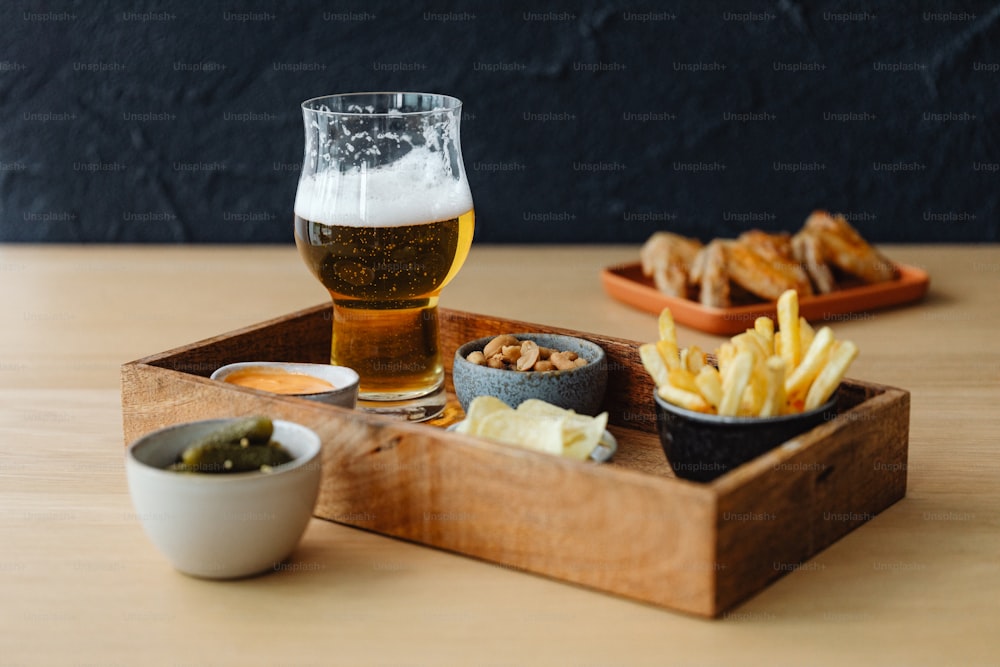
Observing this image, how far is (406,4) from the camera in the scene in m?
2.43

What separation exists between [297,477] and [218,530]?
0.07m

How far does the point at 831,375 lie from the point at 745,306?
0.82 meters

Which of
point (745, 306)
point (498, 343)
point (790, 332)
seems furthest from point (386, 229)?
point (745, 306)

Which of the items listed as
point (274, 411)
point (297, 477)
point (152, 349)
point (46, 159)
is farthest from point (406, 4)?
point (297, 477)

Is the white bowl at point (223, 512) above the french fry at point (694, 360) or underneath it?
underneath

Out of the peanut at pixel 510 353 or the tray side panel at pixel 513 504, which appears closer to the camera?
the tray side panel at pixel 513 504

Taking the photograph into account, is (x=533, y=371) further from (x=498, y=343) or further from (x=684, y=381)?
(x=684, y=381)

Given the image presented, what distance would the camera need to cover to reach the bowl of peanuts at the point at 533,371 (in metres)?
1.28

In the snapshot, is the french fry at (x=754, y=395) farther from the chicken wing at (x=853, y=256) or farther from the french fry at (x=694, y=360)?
the chicken wing at (x=853, y=256)

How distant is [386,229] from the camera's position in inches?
52.4

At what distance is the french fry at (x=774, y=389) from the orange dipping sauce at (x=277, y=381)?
0.44m

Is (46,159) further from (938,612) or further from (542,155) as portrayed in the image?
(938,612)

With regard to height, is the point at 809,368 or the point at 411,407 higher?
the point at 809,368

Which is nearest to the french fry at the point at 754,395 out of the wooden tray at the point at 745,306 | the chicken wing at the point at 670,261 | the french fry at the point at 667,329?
the french fry at the point at 667,329
